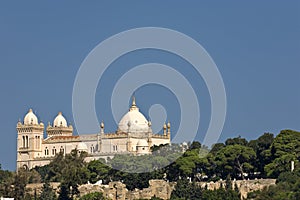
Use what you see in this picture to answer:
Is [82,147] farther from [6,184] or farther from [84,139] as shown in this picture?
[6,184]

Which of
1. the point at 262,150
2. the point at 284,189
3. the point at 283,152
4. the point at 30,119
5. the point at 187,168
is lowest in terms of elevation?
the point at 284,189

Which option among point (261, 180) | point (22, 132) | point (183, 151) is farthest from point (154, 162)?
point (22, 132)

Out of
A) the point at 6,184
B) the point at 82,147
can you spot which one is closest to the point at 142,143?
the point at 82,147

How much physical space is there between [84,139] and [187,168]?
28.3m

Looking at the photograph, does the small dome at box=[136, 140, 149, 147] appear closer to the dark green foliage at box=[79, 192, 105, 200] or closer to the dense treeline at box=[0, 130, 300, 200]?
the dense treeline at box=[0, 130, 300, 200]

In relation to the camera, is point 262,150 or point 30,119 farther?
point 30,119

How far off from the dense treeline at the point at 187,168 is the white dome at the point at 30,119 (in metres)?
26.5

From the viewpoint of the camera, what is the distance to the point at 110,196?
7275cm

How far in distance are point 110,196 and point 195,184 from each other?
5470mm

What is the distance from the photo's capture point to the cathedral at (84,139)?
9856 cm

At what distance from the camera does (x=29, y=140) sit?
358 feet

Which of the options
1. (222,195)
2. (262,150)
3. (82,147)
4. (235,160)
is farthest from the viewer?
(82,147)

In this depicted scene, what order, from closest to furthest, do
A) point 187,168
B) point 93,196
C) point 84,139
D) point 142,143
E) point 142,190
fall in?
1. point 93,196
2. point 142,190
3. point 187,168
4. point 142,143
5. point 84,139

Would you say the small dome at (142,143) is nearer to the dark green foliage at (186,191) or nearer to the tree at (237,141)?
the tree at (237,141)
